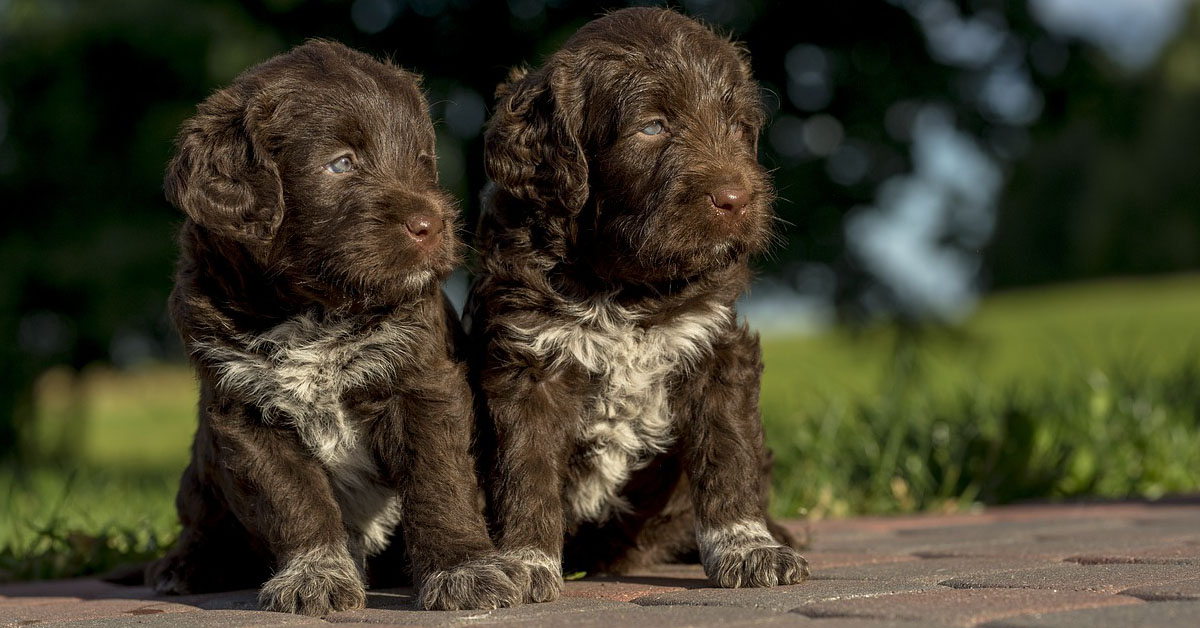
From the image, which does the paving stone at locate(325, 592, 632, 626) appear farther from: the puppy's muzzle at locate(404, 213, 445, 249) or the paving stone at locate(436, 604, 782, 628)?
the puppy's muzzle at locate(404, 213, 445, 249)

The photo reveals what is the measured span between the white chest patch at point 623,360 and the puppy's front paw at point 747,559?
369mm

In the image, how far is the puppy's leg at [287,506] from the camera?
3695 millimetres

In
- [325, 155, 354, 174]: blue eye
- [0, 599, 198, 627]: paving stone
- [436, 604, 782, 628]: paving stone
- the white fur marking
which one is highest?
[325, 155, 354, 174]: blue eye

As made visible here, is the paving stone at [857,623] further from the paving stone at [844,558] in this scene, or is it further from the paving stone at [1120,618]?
the paving stone at [844,558]

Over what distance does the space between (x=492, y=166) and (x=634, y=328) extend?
0.69m

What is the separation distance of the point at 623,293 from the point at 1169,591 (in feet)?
5.76

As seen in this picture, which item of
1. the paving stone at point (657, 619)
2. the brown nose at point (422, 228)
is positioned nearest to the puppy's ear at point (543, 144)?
the brown nose at point (422, 228)

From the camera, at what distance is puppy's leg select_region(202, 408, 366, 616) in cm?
370

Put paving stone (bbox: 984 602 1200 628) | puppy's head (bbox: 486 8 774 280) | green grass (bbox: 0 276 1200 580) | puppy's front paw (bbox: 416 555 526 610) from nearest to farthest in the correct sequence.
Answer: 1. paving stone (bbox: 984 602 1200 628)
2. puppy's front paw (bbox: 416 555 526 610)
3. puppy's head (bbox: 486 8 774 280)
4. green grass (bbox: 0 276 1200 580)

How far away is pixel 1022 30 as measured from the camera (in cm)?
907

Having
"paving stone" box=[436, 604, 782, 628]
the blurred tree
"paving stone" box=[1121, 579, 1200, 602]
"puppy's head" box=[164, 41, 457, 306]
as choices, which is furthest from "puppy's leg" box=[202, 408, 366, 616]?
the blurred tree

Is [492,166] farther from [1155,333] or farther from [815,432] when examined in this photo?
[1155,333]

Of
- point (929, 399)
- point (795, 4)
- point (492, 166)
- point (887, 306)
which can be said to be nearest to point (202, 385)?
point (492, 166)

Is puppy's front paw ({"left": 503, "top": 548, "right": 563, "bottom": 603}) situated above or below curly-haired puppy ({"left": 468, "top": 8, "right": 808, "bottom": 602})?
below
